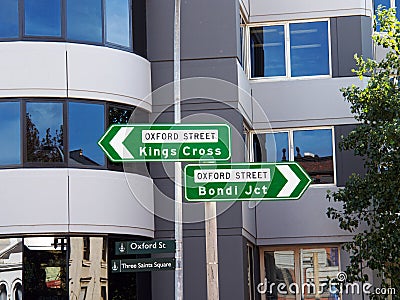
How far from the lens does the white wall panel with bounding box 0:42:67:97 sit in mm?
16797

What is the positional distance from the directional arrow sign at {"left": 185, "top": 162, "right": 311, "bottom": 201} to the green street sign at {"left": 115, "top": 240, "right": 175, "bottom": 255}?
9.66 ft

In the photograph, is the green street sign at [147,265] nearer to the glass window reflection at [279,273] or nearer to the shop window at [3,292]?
the shop window at [3,292]

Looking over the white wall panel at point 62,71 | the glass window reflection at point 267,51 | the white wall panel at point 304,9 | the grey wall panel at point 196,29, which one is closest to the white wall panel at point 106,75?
the white wall panel at point 62,71

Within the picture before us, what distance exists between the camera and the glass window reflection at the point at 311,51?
72.0 ft

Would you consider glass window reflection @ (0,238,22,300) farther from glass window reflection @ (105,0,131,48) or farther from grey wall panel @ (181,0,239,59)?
grey wall panel @ (181,0,239,59)

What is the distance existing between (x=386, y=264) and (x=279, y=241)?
10.4 feet

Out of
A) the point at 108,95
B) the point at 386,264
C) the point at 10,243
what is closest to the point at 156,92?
the point at 108,95

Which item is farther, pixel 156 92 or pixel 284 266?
pixel 284 266

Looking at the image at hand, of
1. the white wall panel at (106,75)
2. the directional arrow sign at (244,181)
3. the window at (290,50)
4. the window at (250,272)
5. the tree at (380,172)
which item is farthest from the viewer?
the window at (290,50)

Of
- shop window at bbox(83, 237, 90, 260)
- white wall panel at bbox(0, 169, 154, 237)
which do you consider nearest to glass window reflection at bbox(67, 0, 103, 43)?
white wall panel at bbox(0, 169, 154, 237)

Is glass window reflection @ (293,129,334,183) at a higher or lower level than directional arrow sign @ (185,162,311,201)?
higher

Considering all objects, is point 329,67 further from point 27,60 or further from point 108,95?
point 27,60

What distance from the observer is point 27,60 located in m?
16.9

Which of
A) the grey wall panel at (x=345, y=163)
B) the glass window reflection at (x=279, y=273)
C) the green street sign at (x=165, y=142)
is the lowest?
the glass window reflection at (x=279, y=273)
